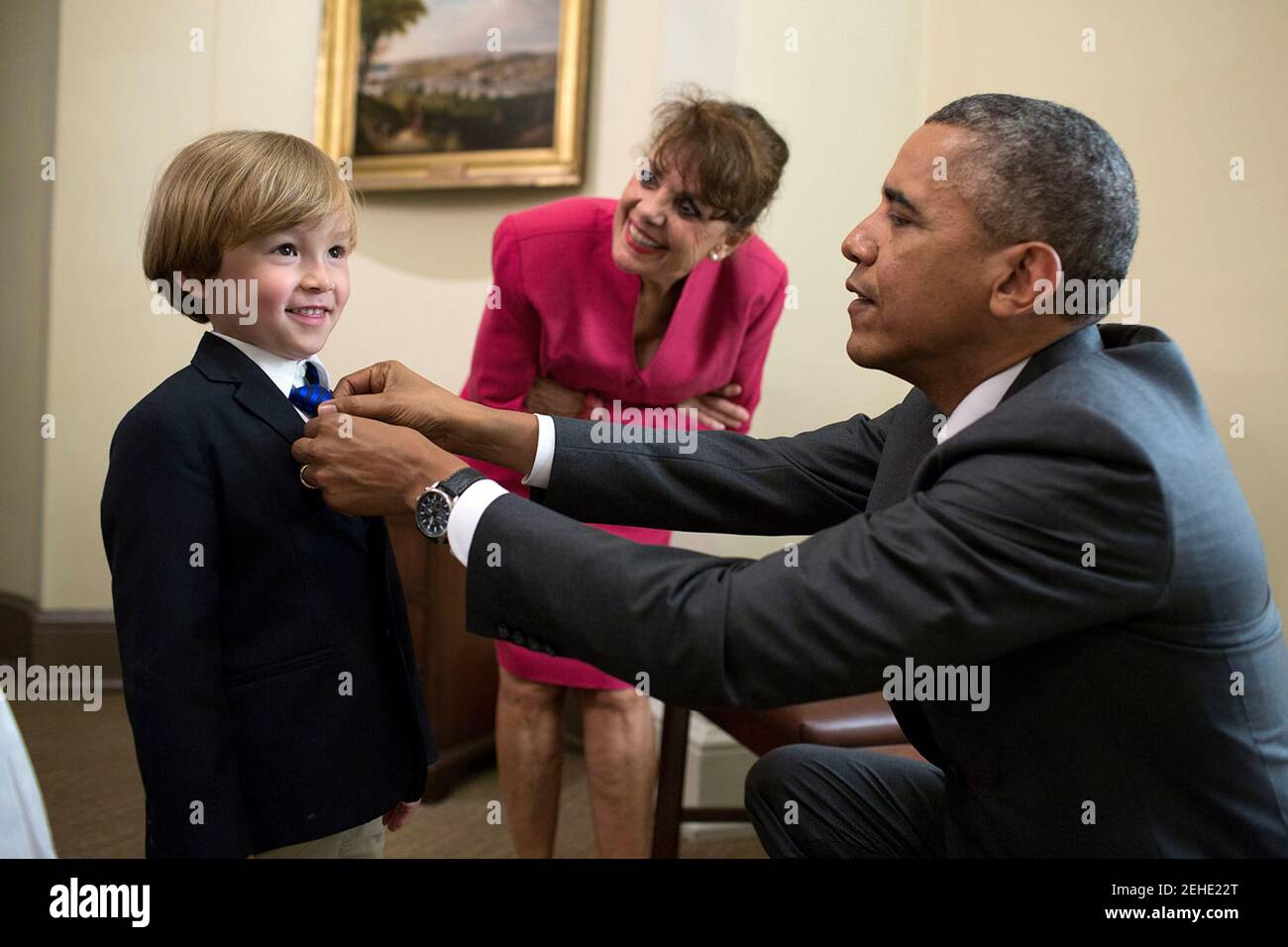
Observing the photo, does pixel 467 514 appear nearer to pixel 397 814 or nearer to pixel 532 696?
pixel 397 814

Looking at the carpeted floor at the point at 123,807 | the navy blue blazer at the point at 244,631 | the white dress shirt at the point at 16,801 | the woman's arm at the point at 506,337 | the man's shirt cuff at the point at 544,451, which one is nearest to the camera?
the white dress shirt at the point at 16,801

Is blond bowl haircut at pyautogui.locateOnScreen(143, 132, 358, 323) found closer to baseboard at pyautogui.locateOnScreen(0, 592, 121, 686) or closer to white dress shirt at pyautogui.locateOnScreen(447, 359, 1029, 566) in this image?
white dress shirt at pyautogui.locateOnScreen(447, 359, 1029, 566)

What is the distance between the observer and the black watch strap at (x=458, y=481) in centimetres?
138

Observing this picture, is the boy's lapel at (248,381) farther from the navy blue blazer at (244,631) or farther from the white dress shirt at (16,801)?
the white dress shirt at (16,801)

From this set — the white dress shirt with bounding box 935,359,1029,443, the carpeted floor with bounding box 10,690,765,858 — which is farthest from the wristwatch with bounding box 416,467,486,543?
the carpeted floor with bounding box 10,690,765,858

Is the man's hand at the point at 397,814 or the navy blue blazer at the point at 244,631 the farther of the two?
the man's hand at the point at 397,814

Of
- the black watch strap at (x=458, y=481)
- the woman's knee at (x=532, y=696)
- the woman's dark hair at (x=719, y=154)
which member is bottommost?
the woman's knee at (x=532, y=696)

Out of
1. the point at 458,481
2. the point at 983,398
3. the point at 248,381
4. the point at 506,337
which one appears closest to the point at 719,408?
the point at 506,337

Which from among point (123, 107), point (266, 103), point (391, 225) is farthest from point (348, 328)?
point (123, 107)

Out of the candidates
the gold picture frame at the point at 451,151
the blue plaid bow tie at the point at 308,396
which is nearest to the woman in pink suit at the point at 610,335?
the blue plaid bow tie at the point at 308,396

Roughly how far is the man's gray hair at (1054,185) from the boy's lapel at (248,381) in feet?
3.06

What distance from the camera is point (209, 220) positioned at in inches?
54.0
